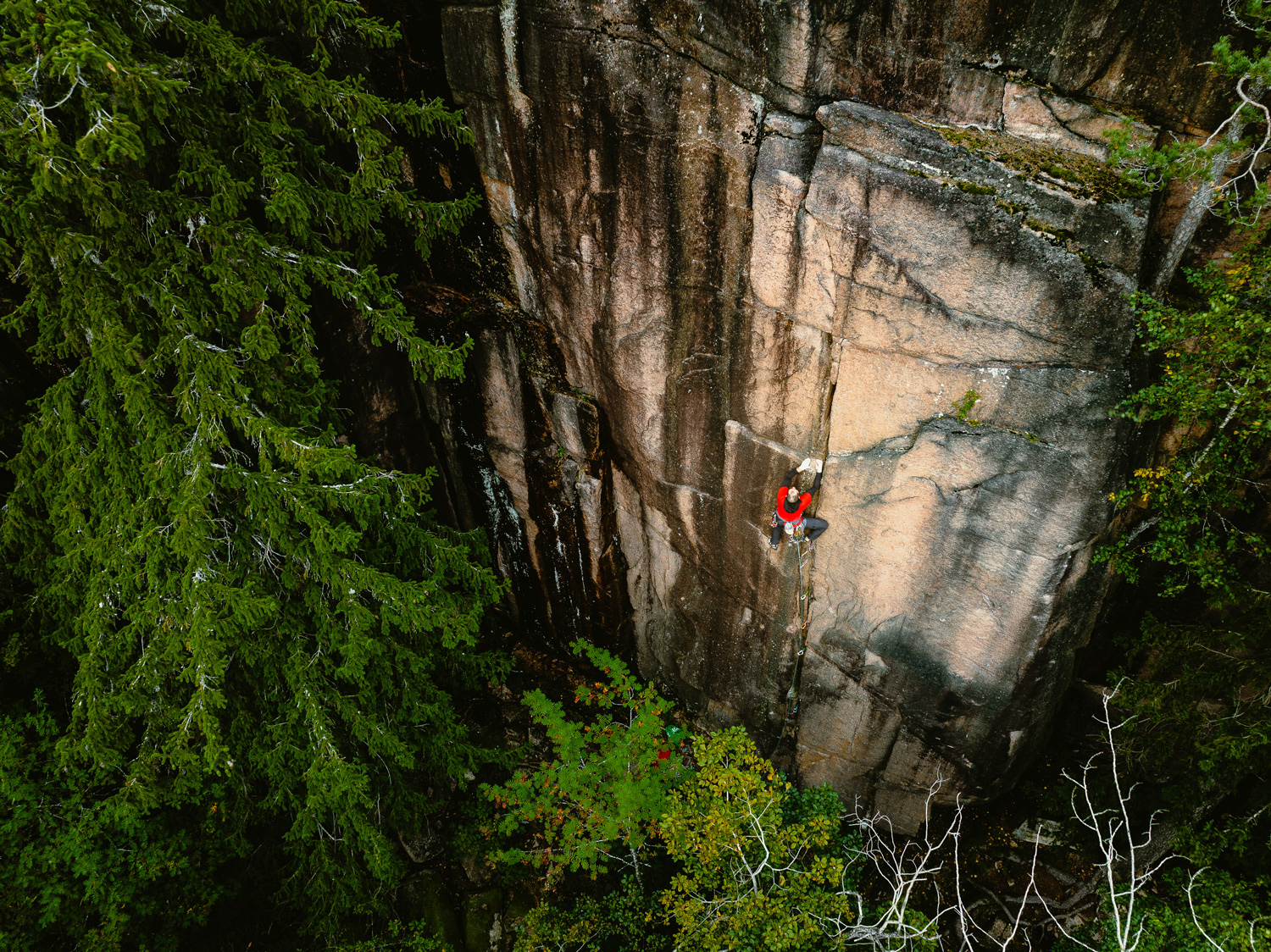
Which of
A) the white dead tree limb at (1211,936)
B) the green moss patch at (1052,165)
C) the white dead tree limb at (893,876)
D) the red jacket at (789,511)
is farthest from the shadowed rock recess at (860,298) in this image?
the white dead tree limb at (1211,936)

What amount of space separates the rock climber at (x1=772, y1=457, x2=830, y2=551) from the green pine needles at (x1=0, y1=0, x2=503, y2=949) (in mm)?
3835

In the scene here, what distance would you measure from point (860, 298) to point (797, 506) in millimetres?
2676

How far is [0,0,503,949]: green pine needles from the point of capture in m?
5.21

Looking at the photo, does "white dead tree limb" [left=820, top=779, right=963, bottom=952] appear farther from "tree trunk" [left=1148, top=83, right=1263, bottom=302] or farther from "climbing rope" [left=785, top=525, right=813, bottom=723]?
"tree trunk" [left=1148, top=83, right=1263, bottom=302]

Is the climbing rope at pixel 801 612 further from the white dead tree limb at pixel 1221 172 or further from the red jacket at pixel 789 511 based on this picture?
the white dead tree limb at pixel 1221 172

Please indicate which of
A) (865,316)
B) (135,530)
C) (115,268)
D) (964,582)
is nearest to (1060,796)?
(964,582)

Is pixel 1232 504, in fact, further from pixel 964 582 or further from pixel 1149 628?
pixel 964 582

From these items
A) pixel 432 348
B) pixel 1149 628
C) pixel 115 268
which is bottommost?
pixel 1149 628

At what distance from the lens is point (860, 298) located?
22.3ft

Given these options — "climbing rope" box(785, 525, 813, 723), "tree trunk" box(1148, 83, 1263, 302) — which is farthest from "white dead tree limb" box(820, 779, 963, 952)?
"tree trunk" box(1148, 83, 1263, 302)

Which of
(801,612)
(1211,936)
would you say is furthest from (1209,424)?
(1211,936)

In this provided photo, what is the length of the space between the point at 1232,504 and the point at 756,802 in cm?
614

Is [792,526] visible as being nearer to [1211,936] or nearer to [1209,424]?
[1209,424]

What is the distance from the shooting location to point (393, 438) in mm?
9875
